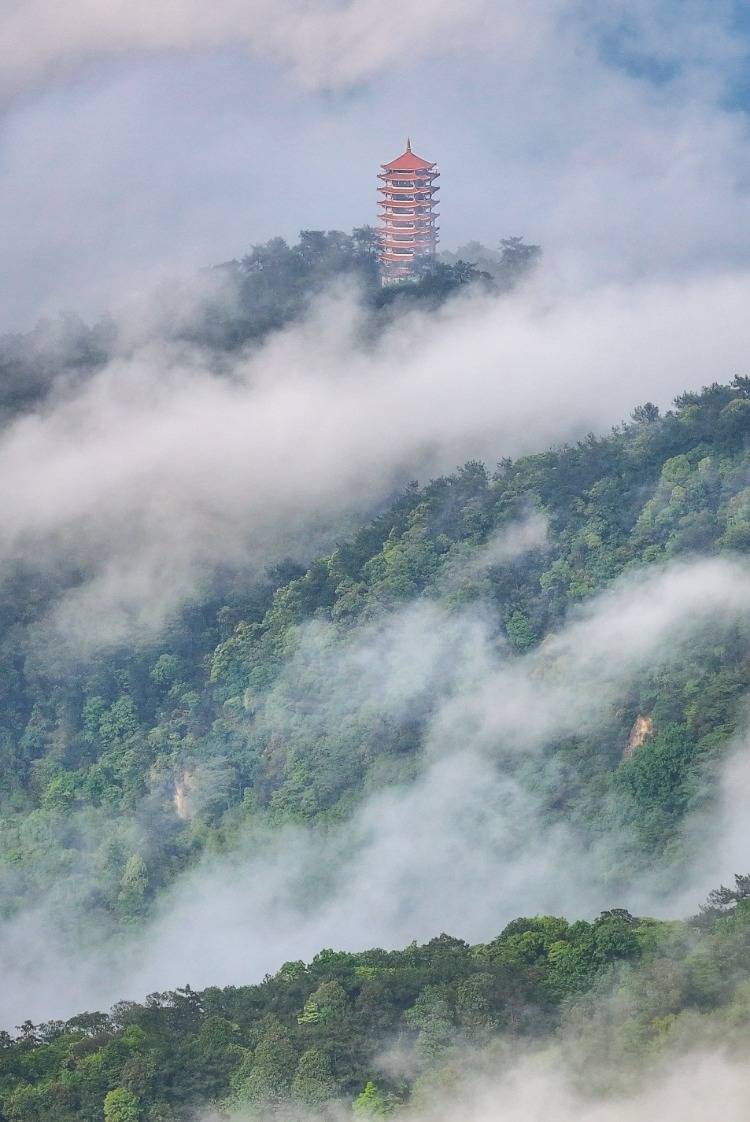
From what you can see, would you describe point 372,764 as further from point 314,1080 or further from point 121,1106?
point 121,1106

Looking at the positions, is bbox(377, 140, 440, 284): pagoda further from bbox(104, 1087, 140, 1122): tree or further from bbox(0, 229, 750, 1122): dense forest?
bbox(104, 1087, 140, 1122): tree

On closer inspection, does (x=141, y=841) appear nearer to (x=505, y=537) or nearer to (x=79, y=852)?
(x=79, y=852)

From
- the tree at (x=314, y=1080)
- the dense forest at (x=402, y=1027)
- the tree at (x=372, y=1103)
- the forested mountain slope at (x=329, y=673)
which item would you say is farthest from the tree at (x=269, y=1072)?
the forested mountain slope at (x=329, y=673)

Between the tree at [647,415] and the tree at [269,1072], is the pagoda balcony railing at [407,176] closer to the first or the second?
the tree at [647,415]

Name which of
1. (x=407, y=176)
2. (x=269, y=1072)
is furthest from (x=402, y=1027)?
(x=407, y=176)

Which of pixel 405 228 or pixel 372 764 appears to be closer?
pixel 372 764

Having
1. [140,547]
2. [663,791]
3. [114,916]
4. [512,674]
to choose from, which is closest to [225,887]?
[114,916]

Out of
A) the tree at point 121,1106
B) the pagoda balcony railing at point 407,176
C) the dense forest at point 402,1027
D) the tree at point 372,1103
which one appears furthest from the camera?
the pagoda balcony railing at point 407,176

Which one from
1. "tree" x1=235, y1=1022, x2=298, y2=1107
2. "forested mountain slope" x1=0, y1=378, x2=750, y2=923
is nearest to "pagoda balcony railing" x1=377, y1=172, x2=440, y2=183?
"forested mountain slope" x1=0, y1=378, x2=750, y2=923
